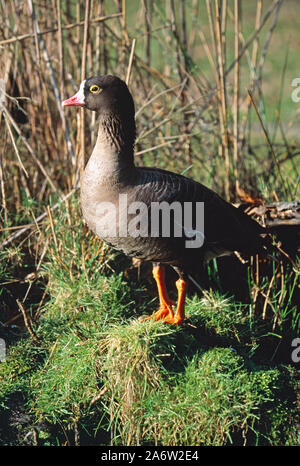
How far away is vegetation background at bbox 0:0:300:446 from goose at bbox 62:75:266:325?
0.35m

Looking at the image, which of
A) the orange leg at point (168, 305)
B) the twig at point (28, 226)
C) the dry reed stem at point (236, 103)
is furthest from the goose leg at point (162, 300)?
the dry reed stem at point (236, 103)

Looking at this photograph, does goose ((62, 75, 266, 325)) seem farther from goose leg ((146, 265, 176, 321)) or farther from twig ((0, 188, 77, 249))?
twig ((0, 188, 77, 249))

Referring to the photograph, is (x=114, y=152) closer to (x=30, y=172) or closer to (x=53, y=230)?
(x=53, y=230)

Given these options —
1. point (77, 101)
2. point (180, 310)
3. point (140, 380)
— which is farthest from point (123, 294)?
point (77, 101)

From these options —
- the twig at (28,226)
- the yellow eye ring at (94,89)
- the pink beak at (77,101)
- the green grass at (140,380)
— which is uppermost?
the yellow eye ring at (94,89)

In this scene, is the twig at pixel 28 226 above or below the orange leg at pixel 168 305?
above

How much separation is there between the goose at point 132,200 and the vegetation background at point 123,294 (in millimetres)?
347

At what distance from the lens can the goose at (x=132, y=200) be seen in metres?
2.63

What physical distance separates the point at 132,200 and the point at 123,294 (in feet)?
2.35

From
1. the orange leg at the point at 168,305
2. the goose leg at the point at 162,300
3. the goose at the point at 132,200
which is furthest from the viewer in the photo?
the goose leg at the point at 162,300

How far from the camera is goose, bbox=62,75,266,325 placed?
2631 mm

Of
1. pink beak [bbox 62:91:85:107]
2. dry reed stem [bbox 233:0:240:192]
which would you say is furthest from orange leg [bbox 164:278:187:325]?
pink beak [bbox 62:91:85:107]

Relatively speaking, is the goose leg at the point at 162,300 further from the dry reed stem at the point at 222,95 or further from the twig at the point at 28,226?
the dry reed stem at the point at 222,95

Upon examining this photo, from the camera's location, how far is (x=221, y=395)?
2525 mm
